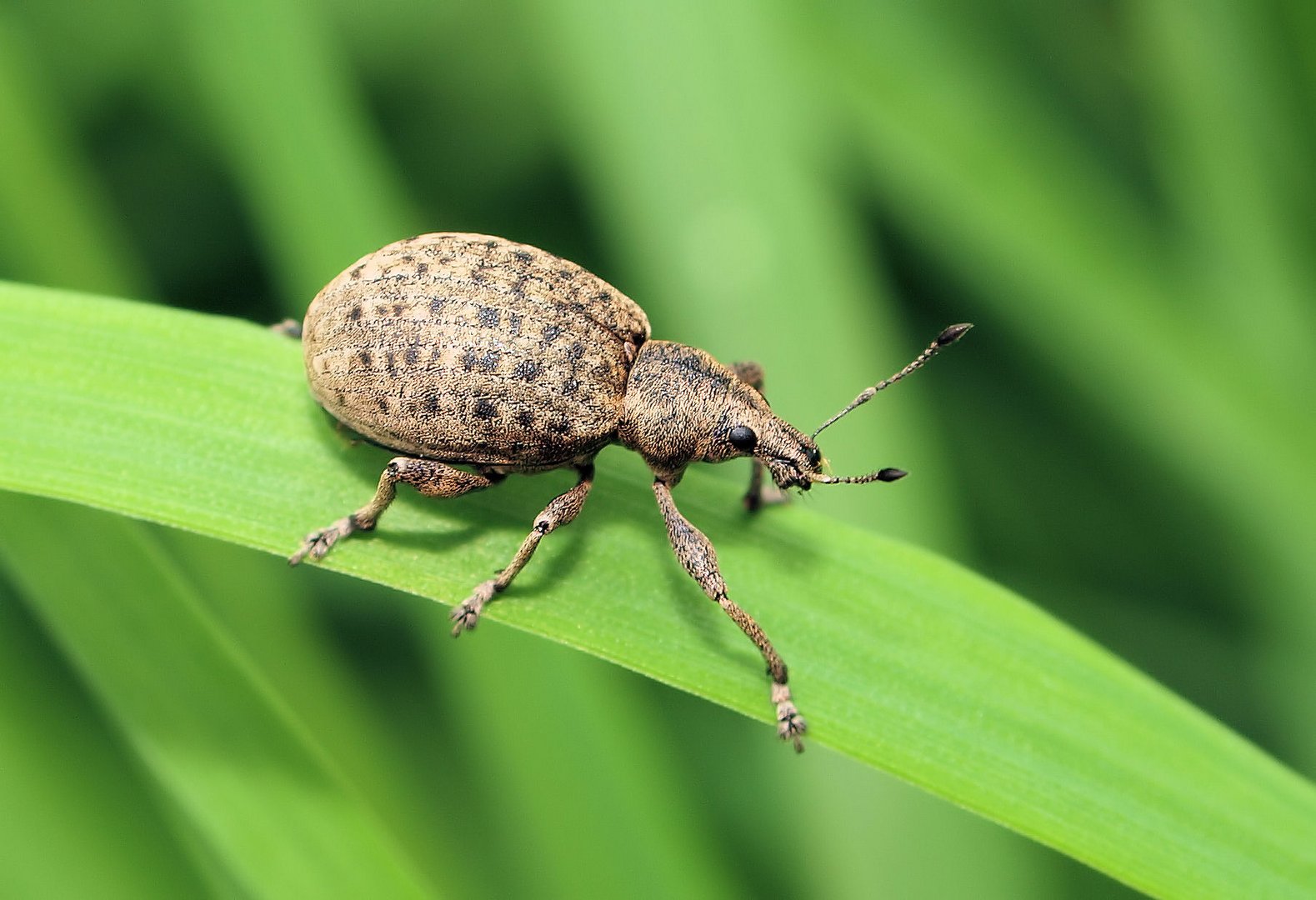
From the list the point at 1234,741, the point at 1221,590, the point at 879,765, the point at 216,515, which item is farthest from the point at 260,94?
the point at 1221,590

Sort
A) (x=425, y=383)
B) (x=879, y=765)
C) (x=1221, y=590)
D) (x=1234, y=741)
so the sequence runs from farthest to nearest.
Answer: (x=1221, y=590) < (x=425, y=383) < (x=1234, y=741) < (x=879, y=765)

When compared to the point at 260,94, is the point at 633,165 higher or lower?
lower

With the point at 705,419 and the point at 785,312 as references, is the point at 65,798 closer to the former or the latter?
the point at 705,419

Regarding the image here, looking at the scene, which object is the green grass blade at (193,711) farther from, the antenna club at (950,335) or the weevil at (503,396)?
the antenna club at (950,335)

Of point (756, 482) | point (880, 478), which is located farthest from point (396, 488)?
point (880, 478)

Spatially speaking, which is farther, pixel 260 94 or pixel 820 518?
pixel 260 94

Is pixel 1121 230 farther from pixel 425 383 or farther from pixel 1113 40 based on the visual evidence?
pixel 425 383

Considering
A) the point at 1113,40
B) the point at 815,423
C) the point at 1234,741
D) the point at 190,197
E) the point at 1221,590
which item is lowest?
the point at 1221,590

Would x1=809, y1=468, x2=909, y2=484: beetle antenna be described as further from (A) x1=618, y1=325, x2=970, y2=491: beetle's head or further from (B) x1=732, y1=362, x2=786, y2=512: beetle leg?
(B) x1=732, y1=362, x2=786, y2=512: beetle leg
